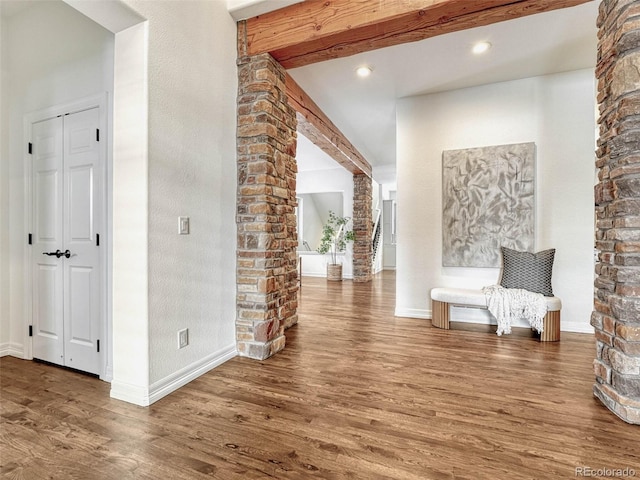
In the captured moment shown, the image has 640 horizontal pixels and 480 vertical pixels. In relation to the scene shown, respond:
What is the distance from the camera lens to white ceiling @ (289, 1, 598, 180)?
9.05ft

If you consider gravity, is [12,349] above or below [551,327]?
below

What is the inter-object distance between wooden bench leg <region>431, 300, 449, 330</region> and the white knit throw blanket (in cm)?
46

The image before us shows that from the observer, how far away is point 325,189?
8.78 m

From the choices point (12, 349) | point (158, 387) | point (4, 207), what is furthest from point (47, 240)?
point (158, 387)

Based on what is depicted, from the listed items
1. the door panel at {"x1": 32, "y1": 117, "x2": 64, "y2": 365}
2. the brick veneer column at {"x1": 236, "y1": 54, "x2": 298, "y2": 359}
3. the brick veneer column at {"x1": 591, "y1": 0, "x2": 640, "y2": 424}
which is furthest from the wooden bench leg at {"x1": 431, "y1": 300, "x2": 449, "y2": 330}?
the door panel at {"x1": 32, "y1": 117, "x2": 64, "y2": 365}

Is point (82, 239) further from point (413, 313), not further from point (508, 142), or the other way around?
point (508, 142)

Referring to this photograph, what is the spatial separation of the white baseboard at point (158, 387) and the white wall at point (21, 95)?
1.48 meters

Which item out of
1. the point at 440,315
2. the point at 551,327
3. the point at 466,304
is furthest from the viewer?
the point at 440,315

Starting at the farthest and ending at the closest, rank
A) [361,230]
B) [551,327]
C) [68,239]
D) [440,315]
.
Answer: [361,230]
[440,315]
[551,327]
[68,239]

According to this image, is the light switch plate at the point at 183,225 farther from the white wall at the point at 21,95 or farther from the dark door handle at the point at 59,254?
the white wall at the point at 21,95

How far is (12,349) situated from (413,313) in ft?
13.9

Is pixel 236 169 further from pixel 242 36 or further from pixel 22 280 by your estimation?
pixel 22 280

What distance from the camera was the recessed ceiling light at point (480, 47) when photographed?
2.99 metres

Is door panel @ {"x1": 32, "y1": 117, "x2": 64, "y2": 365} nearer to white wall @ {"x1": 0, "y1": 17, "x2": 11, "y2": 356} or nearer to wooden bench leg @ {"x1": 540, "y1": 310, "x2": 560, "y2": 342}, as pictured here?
white wall @ {"x1": 0, "y1": 17, "x2": 11, "y2": 356}
